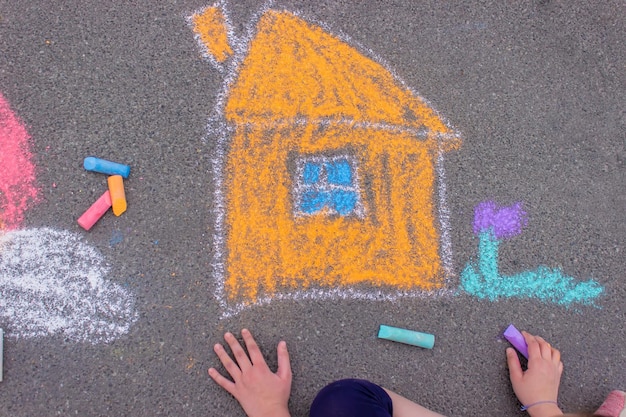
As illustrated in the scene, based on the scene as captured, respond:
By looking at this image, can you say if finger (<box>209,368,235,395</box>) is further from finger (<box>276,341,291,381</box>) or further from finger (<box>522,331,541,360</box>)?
finger (<box>522,331,541,360</box>)

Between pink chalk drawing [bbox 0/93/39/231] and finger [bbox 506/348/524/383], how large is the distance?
2222mm

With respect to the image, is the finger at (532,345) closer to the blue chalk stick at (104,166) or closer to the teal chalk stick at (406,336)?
the teal chalk stick at (406,336)

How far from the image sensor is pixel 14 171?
1930mm

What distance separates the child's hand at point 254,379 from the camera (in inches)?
71.9

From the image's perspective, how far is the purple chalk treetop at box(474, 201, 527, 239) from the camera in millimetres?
2082

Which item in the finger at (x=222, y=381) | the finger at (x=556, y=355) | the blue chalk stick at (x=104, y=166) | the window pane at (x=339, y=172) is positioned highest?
the window pane at (x=339, y=172)

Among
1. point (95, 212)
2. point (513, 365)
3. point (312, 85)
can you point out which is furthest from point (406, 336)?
point (95, 212)

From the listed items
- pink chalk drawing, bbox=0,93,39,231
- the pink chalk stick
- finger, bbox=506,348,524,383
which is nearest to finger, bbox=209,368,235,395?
the pink chalk stick

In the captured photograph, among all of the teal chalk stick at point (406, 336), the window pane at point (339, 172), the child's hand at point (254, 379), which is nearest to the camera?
the child's hand at point (254, 379)

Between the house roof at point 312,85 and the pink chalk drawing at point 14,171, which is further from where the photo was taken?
the house roof at point 312,85

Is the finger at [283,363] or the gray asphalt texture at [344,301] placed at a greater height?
the gray asphalt texture at [344,301]

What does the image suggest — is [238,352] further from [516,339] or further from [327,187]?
[516,339]

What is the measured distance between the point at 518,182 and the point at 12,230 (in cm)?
232

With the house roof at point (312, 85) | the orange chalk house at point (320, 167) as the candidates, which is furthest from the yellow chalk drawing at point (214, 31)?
the house roof at point (312, 85)
